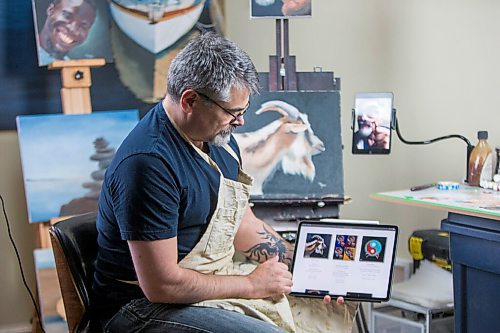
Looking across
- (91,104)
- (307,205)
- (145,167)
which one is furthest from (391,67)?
(145,167)

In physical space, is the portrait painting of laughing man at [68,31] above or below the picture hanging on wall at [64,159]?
above

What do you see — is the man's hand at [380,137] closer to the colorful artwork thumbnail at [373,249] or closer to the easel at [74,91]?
the colorful artwork thumbnail at [373,249]

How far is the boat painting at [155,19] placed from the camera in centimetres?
276

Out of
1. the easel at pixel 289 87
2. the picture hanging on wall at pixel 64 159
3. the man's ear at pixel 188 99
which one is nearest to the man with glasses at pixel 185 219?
the man's ear at pixel 188 99

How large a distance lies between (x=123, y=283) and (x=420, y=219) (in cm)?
172

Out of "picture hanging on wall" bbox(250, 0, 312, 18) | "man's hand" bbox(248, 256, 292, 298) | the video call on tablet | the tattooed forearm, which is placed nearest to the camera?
"man's hand" bbox(248, 256, 292, 298)

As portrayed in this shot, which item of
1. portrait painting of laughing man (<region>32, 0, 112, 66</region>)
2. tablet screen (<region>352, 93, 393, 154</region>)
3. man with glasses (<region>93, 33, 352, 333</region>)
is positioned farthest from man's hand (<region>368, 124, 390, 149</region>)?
portrait painting of laughing man (<region>32, 0, 112, 66</region>)

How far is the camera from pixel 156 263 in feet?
4.90

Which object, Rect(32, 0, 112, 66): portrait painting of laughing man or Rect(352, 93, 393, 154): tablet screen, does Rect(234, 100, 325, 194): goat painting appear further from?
Rect(32, 0, 112, 66): portrait painting of laughing man

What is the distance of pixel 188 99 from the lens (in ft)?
5.18

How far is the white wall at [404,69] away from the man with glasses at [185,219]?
1.34 metres

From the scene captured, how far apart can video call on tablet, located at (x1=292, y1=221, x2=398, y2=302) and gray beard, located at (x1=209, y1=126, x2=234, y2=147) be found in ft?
1.04

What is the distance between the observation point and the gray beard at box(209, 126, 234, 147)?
65.0 inches

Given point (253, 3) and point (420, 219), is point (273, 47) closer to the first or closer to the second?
point (253, 3)
